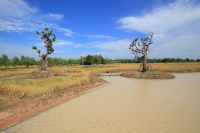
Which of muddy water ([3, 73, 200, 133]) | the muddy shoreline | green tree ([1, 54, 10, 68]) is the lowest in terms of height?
muddy water ([3, 73, 200, 133])

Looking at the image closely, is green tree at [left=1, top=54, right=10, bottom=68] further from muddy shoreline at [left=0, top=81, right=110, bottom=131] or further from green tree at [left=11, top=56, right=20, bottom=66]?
muddy shoreline at [left=0, top=81, right=110, bottom=131]

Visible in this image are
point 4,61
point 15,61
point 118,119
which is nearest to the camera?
point 118,119

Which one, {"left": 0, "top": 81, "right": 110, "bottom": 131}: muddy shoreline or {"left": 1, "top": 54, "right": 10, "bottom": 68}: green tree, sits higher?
{"left": 1, "top": 54, "right": 10, "bottom": 68}: green tree

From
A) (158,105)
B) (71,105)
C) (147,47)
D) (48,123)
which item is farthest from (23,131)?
(147,47)

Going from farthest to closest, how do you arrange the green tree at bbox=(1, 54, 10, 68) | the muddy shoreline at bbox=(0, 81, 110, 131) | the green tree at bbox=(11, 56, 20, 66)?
the green tree at bbox=(11, 56, 20, 66) < the green tree at bbox=(1, 54, 10, 68) < the muddy shoreline at bbox=(0, 81, 110, 131)

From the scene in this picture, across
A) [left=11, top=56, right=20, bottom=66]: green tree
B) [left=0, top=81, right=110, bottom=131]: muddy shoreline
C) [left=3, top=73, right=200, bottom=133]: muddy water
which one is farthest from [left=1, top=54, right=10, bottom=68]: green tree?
[left=3, top=73, right=200, bottom=133]: muddy water

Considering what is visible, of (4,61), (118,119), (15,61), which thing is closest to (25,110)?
(118,119)

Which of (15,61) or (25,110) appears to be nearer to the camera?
(25,110)

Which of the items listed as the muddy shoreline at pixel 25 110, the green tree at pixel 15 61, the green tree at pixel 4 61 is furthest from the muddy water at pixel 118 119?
the green tree at pixel 15 61

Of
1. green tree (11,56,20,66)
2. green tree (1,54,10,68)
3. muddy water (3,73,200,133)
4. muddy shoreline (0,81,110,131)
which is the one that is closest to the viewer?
muddy water (3,73,200,133)

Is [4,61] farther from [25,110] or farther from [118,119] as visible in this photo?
[118,119]

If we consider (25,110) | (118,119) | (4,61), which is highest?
(4,61)

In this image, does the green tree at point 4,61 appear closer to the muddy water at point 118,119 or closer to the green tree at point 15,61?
the green tree at point 15,61

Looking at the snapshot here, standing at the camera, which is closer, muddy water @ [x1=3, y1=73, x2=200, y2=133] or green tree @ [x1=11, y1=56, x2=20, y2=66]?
muddy water @ [x1=3, y1=73, x2=200, y2=133]
